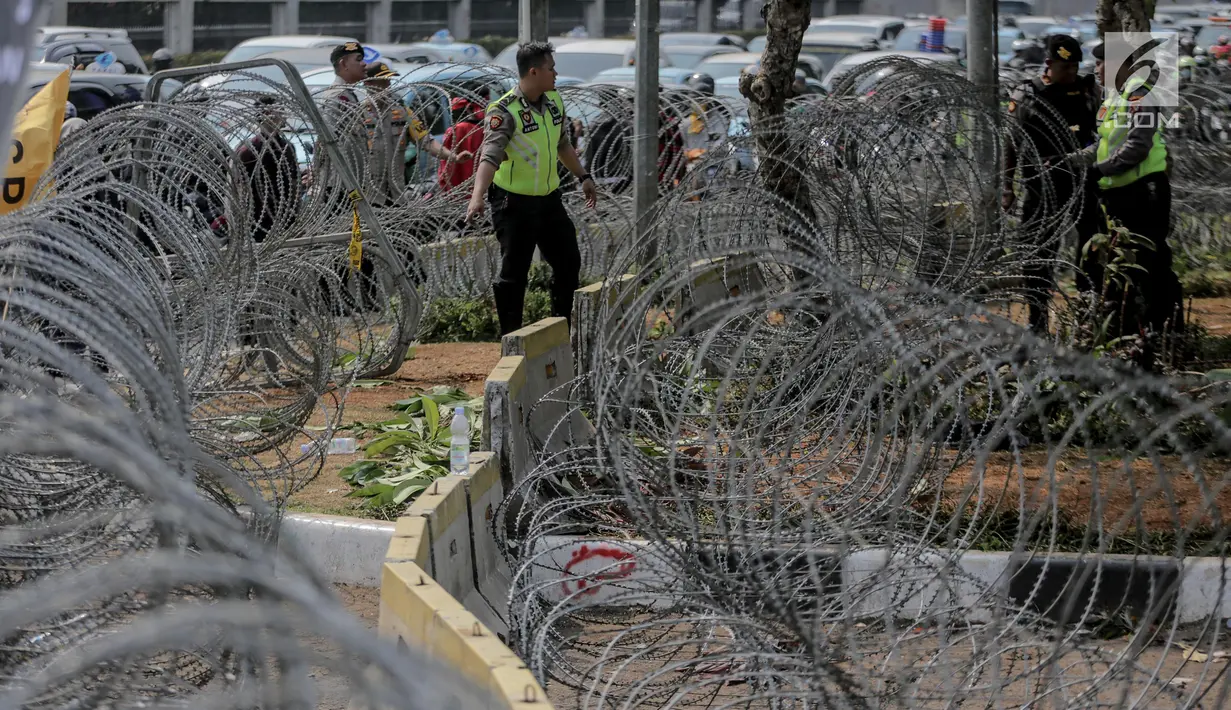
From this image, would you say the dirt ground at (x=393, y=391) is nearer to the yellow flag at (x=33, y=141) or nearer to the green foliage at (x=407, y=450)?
the green foliage at (x=407, y=450)

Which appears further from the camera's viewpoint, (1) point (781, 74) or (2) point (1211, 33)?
(2) point (1211, 33)

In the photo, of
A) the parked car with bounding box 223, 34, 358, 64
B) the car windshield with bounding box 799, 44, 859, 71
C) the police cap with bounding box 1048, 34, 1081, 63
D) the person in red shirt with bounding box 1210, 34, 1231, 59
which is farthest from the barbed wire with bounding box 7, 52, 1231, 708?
the car windshield with bounding box 799, 44, 859, 71

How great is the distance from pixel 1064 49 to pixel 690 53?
22.0 meters

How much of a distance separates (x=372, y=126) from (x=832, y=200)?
13.7 ft

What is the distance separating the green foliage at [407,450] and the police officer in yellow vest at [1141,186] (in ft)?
12.9

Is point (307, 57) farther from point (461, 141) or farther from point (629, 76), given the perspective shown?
point (461, 141)

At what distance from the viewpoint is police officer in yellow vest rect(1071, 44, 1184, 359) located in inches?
335

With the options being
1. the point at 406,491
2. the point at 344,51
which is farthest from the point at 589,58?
the point at 406,491

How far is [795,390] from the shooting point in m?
7.44

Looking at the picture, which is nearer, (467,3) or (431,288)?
(431,288)

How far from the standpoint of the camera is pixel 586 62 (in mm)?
27672

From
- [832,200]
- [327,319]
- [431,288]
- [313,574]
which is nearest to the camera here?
[313,574]

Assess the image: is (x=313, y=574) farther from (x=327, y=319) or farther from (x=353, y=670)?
(x=327, y=319)

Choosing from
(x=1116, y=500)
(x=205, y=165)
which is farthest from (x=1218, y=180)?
(x=205, y=165)
